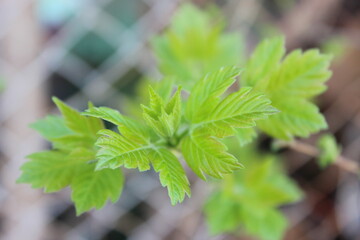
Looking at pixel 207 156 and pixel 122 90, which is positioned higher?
pixel 122 90

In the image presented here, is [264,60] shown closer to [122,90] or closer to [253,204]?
[253,204]

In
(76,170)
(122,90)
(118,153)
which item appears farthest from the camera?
(122,90)

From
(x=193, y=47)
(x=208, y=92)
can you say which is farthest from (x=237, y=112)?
(x=193, y=47)

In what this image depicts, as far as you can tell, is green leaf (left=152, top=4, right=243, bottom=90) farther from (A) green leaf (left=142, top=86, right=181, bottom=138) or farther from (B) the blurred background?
(B) the blurred background

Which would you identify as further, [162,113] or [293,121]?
[293,121]

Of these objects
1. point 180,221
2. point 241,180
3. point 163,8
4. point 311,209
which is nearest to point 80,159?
point 241,180

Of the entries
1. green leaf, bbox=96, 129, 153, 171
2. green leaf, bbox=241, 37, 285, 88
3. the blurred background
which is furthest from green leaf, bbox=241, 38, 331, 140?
the blurred background

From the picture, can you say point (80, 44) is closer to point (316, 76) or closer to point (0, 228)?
point (0, 228)

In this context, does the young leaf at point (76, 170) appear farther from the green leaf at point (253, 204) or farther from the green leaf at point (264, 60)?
the green leaf at point (253, 204)
